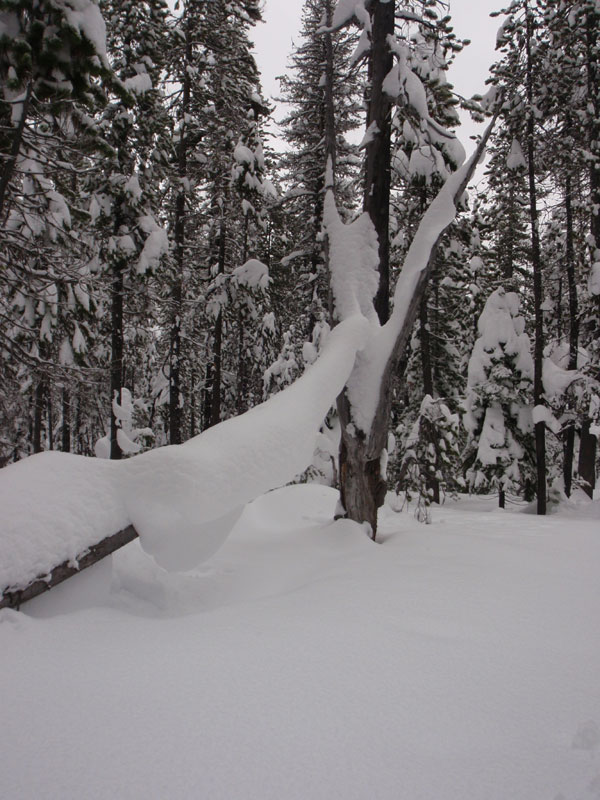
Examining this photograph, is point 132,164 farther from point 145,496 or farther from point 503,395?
point 503,395

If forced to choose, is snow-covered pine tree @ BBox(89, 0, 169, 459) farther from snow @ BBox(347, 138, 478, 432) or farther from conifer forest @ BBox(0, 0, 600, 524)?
snow @ BBox(347, 138, 478, 432)

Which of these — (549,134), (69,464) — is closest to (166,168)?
(549,134)

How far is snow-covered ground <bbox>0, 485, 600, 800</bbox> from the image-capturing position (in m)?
1.77

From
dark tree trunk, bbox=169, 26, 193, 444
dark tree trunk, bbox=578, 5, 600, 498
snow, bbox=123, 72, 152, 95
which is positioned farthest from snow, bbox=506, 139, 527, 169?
snow, bbox=123, 72, 152, 95

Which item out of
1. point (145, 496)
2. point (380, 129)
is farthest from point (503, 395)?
point (145, 496)

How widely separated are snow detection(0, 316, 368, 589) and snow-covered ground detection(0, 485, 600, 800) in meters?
0.35

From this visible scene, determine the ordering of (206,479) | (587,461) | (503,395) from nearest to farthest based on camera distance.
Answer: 1. (206,479)
2. (587,461)
3. (503,395)

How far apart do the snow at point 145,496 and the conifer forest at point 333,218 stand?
200cm

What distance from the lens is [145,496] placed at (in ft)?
11.5

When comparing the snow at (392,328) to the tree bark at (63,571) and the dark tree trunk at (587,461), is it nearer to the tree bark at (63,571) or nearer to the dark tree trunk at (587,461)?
the tree bark at (63,571)

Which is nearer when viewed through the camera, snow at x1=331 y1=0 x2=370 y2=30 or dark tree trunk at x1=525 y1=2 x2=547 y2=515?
snow at x1=331 y1=0 x2=370 y2=30

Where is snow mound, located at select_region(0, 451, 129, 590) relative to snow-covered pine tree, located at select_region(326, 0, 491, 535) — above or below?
below

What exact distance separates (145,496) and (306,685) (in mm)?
1751

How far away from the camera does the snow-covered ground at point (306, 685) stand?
1.77 meters
